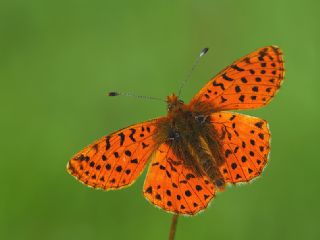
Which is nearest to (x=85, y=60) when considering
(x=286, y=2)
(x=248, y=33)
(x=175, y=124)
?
(x=248, y=33)

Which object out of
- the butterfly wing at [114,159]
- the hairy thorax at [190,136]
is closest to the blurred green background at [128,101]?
the hairy thorax at [190,136]

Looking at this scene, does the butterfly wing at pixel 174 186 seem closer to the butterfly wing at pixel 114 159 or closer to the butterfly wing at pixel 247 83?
the butterfly wing at pixel 114 159

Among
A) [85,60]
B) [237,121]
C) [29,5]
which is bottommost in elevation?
[237,121]

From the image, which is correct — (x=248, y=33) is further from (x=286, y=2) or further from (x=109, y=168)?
(x=109, y=168)

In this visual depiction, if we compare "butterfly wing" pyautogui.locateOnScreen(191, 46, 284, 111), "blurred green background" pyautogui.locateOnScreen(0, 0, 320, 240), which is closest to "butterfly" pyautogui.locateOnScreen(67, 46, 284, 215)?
"butterfly wing" pyautogui.locateOnScreen(191, 46, 284, 111)

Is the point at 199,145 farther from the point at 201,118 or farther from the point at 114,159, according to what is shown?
the point at 114,159

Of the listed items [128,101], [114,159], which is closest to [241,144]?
[114,159]
